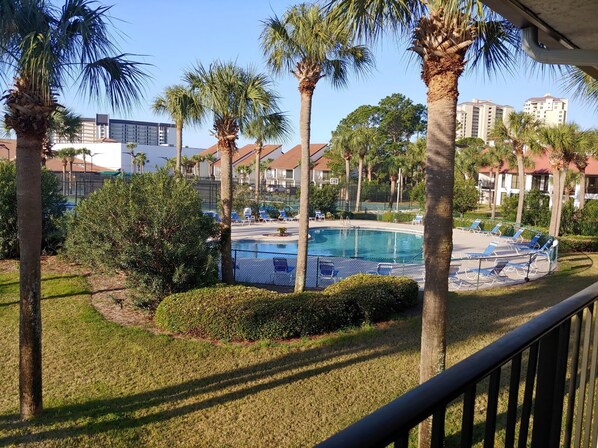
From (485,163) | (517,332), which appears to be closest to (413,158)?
(485,163)

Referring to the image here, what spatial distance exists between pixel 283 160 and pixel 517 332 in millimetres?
77690

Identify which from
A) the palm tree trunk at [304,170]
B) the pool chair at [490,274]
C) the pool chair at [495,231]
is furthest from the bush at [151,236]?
the pool chair at [495,231]

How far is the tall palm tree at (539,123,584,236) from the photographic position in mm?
24594

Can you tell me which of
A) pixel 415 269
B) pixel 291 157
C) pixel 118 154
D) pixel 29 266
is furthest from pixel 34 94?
pixel 118 154

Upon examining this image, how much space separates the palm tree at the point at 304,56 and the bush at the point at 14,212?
23.2 feet

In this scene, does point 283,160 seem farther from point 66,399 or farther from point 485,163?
point 66,399

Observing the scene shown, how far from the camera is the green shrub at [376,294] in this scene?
36.0ft

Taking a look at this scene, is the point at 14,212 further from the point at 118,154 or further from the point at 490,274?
the point at 118,154

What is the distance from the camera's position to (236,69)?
13695mm

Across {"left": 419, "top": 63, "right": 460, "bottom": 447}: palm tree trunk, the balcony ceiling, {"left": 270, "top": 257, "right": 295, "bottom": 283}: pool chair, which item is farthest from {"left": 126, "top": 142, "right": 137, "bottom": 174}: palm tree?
the balcony ceiling

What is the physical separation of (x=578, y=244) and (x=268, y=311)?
1890cm

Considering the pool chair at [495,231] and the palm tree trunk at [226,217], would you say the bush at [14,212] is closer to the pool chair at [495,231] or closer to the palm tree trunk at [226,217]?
the palm tree trunk at [226,217]

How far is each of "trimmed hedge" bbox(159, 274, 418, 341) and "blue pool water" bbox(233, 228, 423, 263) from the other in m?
10.8

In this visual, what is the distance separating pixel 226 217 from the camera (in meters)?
14.4
